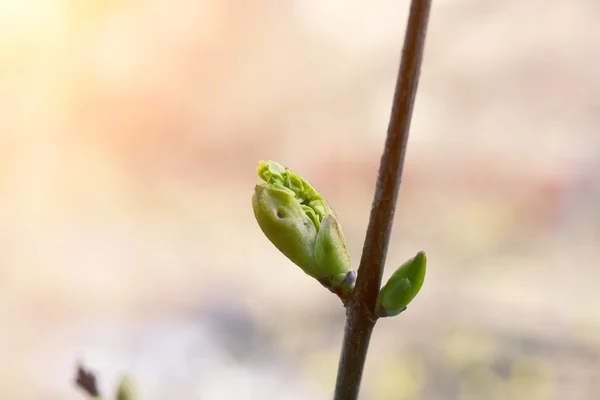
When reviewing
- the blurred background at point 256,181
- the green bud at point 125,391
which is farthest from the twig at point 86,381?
the blurred background at point 256,181

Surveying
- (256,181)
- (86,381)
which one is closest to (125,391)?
(86,381)

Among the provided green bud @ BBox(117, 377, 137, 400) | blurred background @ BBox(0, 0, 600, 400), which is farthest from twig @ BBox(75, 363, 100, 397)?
blurred background @ BBox(0, 0, 600, 400)

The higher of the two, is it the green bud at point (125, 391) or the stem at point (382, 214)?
the stem at point (382, 214)

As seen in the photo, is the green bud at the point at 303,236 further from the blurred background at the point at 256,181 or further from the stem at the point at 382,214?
the blurred background at the point at 256,181

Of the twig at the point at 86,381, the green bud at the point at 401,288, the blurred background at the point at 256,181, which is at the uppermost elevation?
the blurred background at the point at 256,181

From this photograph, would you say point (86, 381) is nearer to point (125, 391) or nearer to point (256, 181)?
point (125, 391)

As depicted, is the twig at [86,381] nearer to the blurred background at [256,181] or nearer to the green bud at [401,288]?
the green bud at [401,288]

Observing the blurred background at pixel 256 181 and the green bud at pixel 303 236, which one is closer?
the green bud at pixel 303 236

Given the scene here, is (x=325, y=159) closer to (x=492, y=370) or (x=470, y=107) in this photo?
(x=470, y=107)
